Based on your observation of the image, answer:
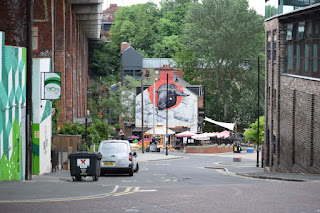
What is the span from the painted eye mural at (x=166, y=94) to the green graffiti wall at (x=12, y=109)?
54622 millimetres

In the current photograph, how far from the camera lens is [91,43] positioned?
10588 cm

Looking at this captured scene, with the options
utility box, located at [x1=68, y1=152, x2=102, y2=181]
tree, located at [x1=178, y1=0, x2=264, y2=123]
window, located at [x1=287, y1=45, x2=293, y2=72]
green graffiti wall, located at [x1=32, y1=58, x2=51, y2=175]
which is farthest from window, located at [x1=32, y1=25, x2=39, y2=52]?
tree, located at [x1=178, y1=0, x2=264, y2=123]

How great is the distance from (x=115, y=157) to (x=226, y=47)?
62.8 m

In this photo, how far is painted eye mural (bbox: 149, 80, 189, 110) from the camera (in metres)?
79.9

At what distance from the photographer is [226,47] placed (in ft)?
291

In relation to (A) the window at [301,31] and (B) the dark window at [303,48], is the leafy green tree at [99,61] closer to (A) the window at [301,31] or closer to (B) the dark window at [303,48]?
(B) the dark window at [303,48]

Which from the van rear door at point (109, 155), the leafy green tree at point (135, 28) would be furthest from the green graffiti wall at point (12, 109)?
the leafy green tree at point (135, 28)

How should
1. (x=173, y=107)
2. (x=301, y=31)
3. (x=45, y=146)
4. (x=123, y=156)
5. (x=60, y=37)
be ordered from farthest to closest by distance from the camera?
(x=173, y=107)
(x=60, y=37)
(x=301, y=31)
(x=45, y=146)
(x=123, y=156)

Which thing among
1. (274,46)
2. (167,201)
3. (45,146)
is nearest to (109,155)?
(45,146)

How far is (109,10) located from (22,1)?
152737 millimetres

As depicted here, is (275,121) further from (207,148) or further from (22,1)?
(207,148)

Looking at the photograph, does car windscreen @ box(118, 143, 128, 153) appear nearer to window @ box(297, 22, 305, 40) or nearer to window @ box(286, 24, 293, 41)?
window @ box(297, 22, 305, 40)

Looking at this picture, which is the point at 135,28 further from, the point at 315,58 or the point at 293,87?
the point at 315,58

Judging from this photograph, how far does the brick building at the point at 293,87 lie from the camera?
2995 centimetres
